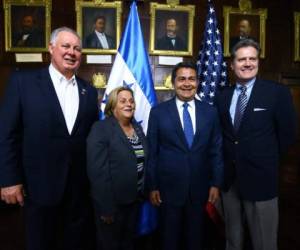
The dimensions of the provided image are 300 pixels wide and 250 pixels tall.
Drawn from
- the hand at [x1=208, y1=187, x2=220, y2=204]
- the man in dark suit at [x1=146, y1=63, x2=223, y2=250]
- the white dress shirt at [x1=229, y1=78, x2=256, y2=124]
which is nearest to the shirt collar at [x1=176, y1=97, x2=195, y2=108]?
the man in dark suit at [x1=146, y1=63, x2=223, y2=250]

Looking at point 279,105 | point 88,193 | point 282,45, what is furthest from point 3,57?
point 282,45

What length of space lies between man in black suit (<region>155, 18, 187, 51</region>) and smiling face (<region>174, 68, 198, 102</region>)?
85.4 inches

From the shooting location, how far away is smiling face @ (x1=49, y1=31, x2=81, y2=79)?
1.83m

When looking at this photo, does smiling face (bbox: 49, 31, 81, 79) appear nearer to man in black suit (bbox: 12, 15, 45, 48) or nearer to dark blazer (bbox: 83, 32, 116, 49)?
dark blazer (bbox: 83, 32, 116, 49)

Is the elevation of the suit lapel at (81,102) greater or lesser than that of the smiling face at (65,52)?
lesser

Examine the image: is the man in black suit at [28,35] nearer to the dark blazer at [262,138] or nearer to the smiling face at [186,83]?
the smiling face at [186,83]

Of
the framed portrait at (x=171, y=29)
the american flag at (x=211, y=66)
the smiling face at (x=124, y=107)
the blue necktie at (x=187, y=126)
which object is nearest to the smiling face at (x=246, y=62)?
the blue necktie at (x=187, y=126)

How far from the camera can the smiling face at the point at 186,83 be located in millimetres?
2035

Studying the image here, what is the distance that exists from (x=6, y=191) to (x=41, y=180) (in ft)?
0.67

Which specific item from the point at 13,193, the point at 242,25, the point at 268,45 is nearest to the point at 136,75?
the point at 13,193

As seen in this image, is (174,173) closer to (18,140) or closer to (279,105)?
(279,105)

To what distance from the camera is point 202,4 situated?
166 inches

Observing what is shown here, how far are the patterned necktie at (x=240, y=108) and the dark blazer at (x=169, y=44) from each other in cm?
229

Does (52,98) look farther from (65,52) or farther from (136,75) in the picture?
(136,75)
